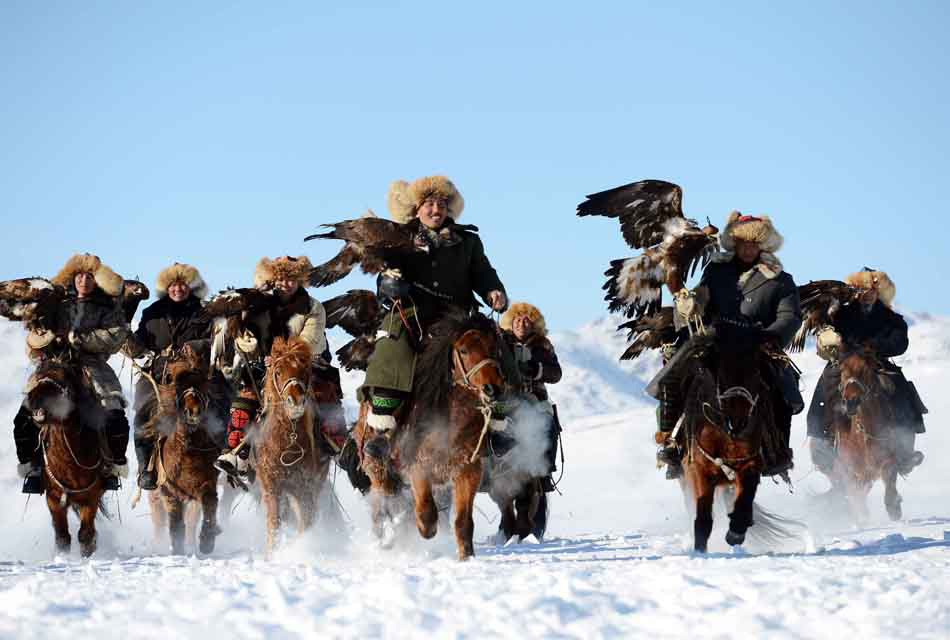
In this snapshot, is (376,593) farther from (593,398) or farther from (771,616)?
(593,398)

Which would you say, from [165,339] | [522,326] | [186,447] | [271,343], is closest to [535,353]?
[522,326]

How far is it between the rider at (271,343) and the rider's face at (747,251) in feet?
12.9

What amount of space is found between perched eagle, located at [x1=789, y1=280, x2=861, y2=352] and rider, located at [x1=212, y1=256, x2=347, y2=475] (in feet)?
19.2

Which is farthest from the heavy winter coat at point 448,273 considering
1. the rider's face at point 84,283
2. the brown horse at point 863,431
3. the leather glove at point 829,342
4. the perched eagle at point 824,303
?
the brown horse at point 863,431

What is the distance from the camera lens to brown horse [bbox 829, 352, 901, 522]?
658 inches

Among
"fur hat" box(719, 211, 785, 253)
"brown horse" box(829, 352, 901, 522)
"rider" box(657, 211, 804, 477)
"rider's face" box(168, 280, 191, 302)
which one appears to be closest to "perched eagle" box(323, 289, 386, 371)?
"rider" box(657, 211, 804, 477)

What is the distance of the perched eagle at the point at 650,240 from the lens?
1095 cm

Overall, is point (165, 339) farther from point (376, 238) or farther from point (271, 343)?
point (376, 238)

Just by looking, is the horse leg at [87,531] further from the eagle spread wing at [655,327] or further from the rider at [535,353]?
the eagle spread wing at [655,327]

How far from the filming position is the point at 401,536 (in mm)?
11016

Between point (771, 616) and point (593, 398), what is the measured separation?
178 metres

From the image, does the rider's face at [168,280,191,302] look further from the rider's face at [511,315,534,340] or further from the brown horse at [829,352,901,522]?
the brown horse at [829,352,901,522]

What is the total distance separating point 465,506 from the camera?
9695mm

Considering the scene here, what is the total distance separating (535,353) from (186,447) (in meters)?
4.05
